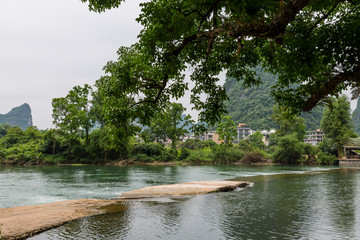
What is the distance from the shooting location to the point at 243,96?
197625mm

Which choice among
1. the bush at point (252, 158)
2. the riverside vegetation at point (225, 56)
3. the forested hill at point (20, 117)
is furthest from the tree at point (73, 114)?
the forested hill at point (20, 117)

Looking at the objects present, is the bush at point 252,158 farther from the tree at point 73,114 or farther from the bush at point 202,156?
the tree at point 73,114

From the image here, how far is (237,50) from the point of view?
6.05 m

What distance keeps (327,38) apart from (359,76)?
3.37 feet

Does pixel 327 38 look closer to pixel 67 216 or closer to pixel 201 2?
pixel 201 2

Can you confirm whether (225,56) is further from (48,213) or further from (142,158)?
(142,158)

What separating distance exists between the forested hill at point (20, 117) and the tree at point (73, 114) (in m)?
144

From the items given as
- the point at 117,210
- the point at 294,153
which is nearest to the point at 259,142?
the point at 294,153

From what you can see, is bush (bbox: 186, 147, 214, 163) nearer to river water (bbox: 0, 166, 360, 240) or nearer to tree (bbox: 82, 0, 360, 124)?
river water (bbox: 0, 166, 360, 240)

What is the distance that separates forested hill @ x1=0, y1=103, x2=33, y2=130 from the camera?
6811 inches

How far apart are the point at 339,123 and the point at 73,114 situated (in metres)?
56.0

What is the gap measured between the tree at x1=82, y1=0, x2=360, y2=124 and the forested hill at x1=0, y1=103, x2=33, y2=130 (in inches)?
7795

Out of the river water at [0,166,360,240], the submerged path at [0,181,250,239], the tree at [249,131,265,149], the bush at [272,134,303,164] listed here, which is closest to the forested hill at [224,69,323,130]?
the tree at [249,131,265,149]

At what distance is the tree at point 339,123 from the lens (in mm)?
53281
